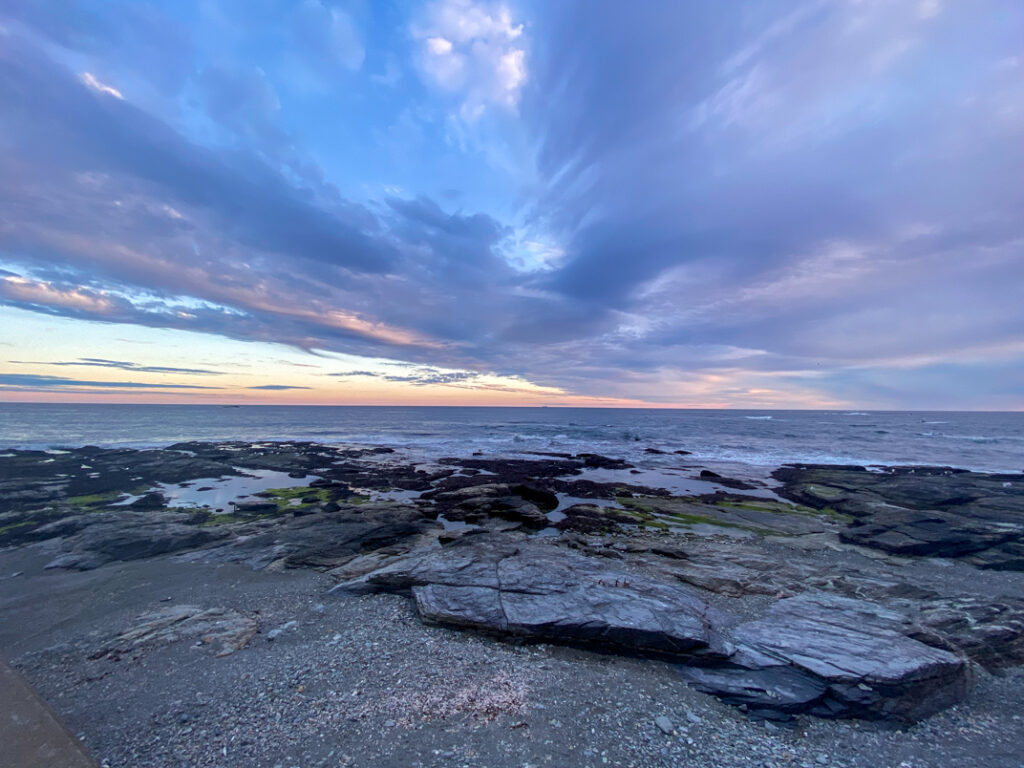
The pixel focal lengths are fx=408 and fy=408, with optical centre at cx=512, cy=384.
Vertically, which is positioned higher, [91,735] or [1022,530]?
[1022,530]

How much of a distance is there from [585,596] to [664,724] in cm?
372

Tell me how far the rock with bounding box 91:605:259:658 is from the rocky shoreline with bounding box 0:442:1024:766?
65 mm

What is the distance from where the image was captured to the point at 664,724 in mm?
7066

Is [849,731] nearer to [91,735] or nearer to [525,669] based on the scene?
[525,669]

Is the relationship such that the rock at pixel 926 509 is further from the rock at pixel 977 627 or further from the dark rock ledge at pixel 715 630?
the dark rock ledge at pixel 715 630

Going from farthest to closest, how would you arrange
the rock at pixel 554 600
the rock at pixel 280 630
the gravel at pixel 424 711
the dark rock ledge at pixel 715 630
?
the rock at pixel 280 630, the rock at pixel 554 600, the dark rock ledge at pixel 715 630, the gravel at pixel 424 711

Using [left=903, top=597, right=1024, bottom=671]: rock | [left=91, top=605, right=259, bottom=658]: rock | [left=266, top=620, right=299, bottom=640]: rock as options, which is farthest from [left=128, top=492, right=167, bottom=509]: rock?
[left=903, top=597, right=1024, bottom=671]: rock

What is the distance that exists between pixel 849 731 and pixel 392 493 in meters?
26.8

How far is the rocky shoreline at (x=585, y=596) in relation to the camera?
750 cm

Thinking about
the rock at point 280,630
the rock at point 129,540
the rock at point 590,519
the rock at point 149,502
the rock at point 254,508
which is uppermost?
the rock at point 280,630

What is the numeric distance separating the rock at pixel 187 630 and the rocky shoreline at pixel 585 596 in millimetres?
65

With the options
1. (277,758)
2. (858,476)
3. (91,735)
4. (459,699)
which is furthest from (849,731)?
(858,476)

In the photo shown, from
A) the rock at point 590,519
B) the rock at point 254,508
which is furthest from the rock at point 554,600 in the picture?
the rock at point 254,508

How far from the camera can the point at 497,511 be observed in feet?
76.4
